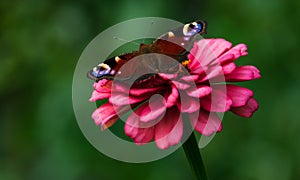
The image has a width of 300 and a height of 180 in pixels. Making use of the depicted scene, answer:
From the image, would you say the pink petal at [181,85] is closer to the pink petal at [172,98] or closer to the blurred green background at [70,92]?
the pink petal at [172,98]

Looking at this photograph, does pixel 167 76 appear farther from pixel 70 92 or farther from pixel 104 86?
pixel 70 92

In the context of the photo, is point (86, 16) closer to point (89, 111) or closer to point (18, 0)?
point (18, 0)

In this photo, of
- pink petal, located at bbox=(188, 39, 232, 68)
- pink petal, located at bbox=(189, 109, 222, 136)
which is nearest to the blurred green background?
pink petal, located at bbox=(188, 39, 232, 68)

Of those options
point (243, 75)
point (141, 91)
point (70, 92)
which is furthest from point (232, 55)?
point (70, 92)

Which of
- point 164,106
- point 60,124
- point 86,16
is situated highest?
point 164,106

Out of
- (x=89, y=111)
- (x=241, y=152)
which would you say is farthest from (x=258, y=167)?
(x=89, y=111)

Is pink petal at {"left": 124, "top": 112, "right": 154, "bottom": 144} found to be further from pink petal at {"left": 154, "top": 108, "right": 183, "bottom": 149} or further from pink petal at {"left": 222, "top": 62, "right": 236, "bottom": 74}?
pink petal at {"left": 222, "top": 62, "right": 236, "bottom": 74}
